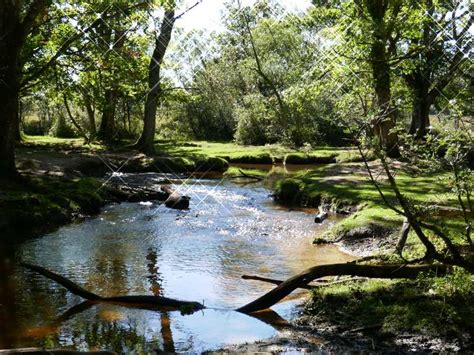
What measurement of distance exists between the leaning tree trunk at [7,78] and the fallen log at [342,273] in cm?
1163

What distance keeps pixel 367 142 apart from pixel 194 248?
651 centimetres

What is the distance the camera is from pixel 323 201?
19.1 meters

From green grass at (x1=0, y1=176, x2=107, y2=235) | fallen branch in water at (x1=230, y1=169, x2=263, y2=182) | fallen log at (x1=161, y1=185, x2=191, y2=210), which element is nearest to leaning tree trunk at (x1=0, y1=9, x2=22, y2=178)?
green grass at (x1=0, y1=176, x2=107, y2=235)

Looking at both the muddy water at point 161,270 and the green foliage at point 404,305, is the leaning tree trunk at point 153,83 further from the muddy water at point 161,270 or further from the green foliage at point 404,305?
the green foliage at point 404,305

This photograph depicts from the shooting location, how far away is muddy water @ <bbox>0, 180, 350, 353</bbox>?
7637 mm

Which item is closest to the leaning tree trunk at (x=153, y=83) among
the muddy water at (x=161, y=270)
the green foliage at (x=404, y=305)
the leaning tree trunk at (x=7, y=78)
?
the muddy water at (x=161, y=270)

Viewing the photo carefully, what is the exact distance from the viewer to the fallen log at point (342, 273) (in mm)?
8289

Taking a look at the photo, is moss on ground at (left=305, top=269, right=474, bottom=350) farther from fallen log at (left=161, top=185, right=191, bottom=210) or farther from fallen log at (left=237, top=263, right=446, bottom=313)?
fallen log at (left=161, top=185, right=191, bottom=210)

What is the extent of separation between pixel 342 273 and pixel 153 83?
27.5 metres

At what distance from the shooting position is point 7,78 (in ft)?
55.4

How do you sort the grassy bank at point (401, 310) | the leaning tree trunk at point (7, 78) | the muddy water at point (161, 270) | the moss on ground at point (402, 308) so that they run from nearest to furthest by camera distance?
the grassy bank at point (401, 310), the moss on ground at point (402, 308), the muddy water at point (161, 270), the leaning tree trunk at point (7, 78)

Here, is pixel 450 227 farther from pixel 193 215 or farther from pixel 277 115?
pixel 277 115

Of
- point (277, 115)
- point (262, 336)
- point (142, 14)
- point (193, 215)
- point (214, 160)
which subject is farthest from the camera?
point (277, 115)

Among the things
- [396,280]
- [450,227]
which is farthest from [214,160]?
[396,280]
